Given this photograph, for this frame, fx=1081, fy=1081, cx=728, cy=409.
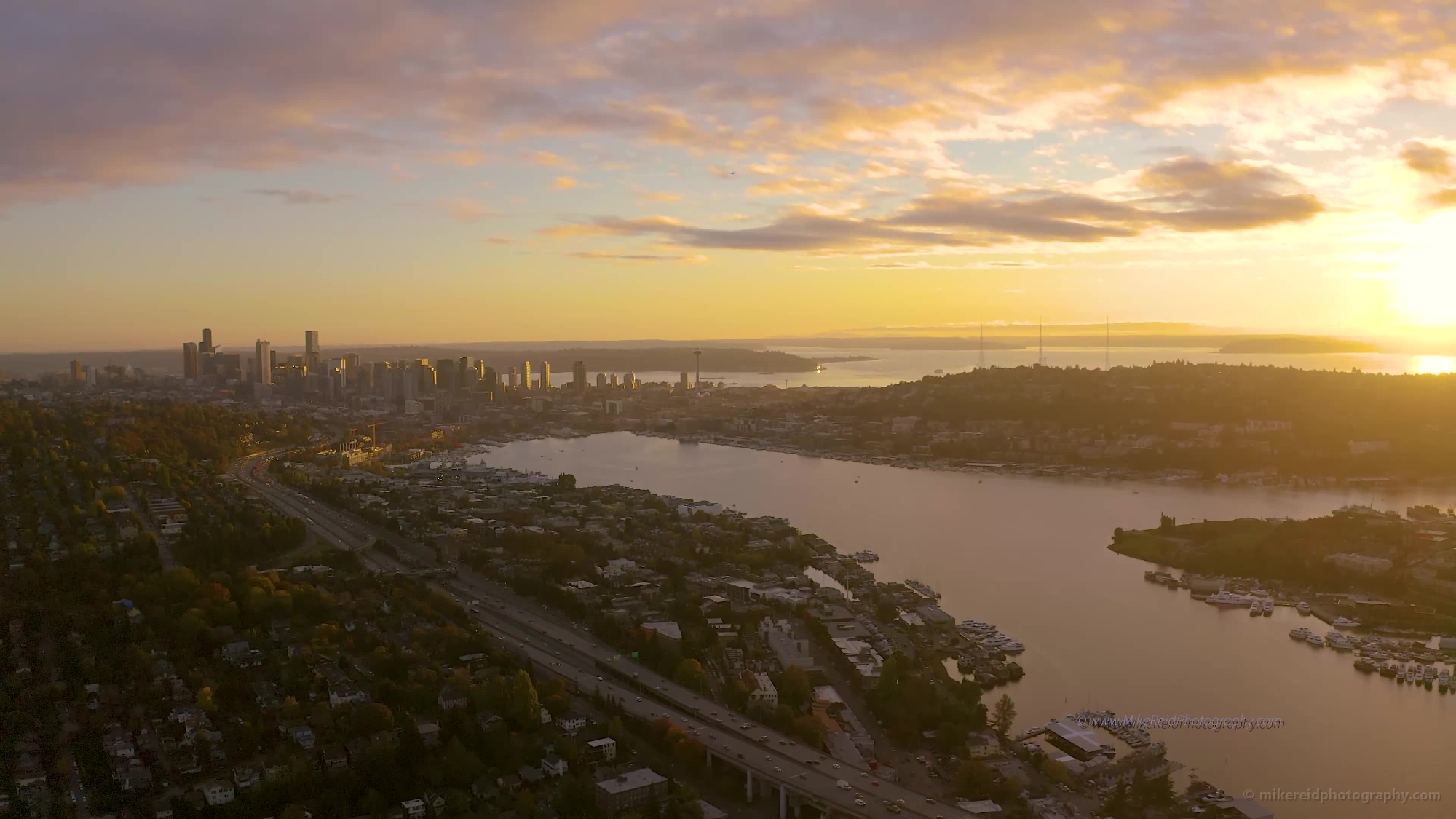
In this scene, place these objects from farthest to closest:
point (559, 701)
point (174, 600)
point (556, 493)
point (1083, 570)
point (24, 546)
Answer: point (556, 493) < point (1083, 570) < point (24, 546) < point (174, 600) < point (559, 701)

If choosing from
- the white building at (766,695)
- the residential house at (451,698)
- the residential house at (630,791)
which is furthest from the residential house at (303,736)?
the white building at (766,695)

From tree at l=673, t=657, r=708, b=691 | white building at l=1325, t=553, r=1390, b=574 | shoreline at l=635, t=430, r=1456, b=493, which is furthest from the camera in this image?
shoreline at l=635, t=430, r=1456, b=493

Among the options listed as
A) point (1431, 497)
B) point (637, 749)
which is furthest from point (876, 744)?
point (1431, 497)

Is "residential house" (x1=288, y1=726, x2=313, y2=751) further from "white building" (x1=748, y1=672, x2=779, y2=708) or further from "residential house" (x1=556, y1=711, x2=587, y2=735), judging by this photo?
"white building" (x1=748, y1=672, x2=779, y2=708)

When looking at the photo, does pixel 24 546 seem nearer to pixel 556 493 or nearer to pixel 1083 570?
pixel 556 493

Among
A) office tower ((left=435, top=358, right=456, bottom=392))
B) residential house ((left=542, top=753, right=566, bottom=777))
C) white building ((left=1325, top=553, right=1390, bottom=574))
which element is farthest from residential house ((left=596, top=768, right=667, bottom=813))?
office tower ((left=435, top=358, right=456, bottom=392))

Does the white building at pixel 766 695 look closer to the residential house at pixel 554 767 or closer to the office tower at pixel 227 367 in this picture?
the residential house at pixel 554 767
